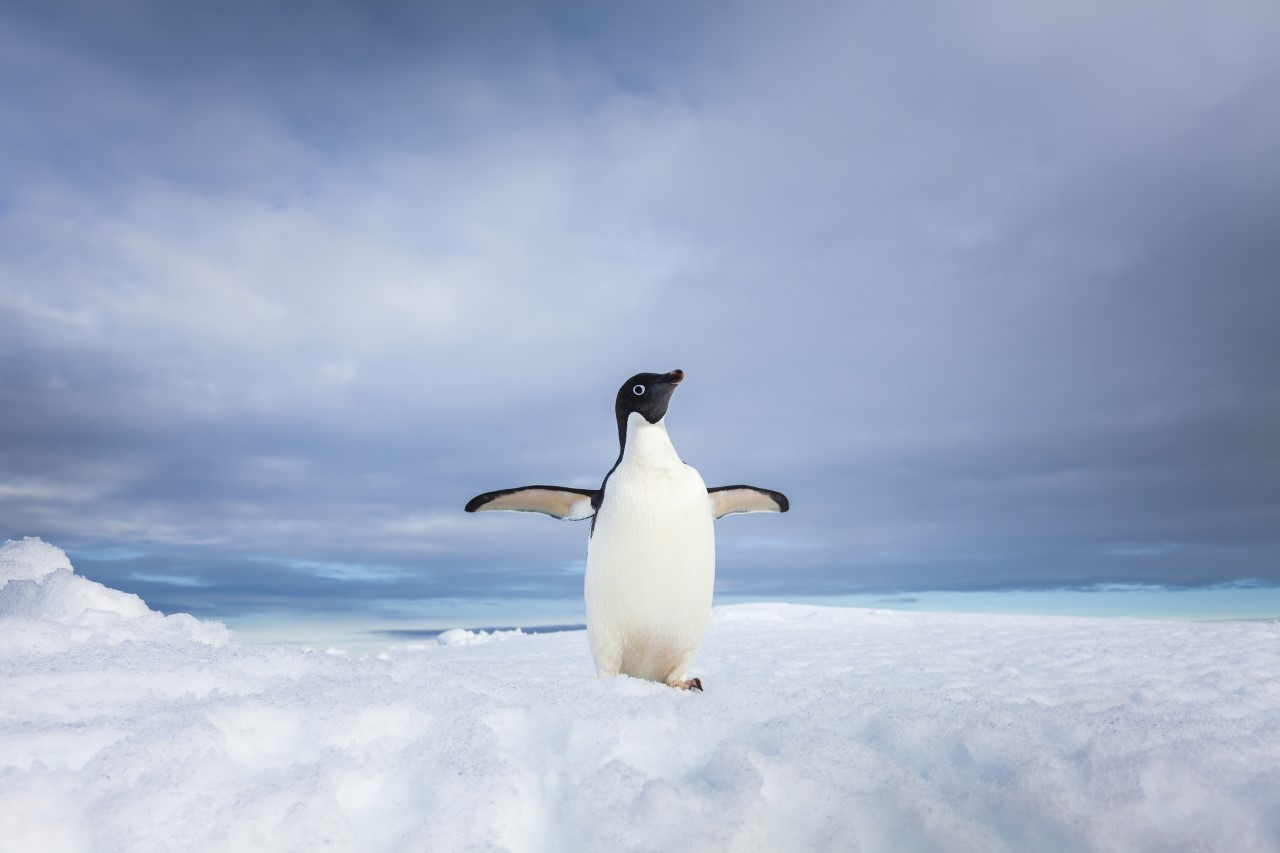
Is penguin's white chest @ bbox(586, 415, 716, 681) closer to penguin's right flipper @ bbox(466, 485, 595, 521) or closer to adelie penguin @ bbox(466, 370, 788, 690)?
adelie penguin @ bbox(466, 370, 788, 690)

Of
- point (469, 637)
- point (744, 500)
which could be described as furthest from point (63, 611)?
point (469, 637)

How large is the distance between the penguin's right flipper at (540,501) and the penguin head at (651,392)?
2.29 feet

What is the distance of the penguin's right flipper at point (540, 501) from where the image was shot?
468cm

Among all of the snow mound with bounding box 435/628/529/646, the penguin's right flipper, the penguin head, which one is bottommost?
the snow mound with bounding box 435/628/529/646

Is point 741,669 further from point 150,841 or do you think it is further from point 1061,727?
point 150,841

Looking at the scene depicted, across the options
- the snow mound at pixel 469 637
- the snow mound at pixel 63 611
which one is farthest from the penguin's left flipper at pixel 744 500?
the snow mound at pixel 469 637

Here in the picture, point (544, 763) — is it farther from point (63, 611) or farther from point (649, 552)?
point (63, 611)

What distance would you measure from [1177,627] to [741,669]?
7060mm

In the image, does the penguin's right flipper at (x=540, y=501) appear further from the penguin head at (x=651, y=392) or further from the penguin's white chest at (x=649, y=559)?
the penguin head at (x=651, y=392)

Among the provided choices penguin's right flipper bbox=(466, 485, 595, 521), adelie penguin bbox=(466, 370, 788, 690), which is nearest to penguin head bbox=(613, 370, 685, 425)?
adelie penguin bbox=(466, 370, 788, 690)

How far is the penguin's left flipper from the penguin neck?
77cm

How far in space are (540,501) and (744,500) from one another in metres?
1.33

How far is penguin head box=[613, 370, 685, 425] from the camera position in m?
4.19

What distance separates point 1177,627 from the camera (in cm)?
1020
